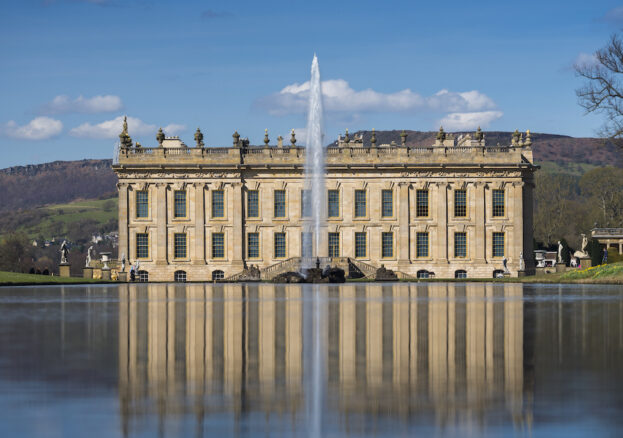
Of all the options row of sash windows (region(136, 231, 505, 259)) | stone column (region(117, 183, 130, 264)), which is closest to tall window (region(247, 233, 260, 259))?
row of sash windows (region(136, 231, 505, 259))

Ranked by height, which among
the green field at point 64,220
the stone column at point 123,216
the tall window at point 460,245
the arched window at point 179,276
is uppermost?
the green field at point 64,220

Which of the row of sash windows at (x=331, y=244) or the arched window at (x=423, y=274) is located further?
the row of sash windows at (x=331, y=244)

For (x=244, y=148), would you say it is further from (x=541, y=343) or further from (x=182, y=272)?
(x=541, y=343)

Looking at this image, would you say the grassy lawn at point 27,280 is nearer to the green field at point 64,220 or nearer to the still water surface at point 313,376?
the still water surface at point 313,376

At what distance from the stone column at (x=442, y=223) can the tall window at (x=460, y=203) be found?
74 centimetres

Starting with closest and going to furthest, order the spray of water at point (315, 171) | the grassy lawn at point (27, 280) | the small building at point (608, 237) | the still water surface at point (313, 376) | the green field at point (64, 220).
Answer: the still water surface at point (313, 376), the grassy lawn at point (27, 280), the spray of water at point (315, 171), the small building at point (608, 237), the green field at point (64, 220)

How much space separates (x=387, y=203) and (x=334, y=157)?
196 inches

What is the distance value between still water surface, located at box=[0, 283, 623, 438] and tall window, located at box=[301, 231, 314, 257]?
52.0 m

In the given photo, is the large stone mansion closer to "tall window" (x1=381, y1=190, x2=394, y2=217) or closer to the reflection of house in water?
"tall window" (x1=381, y1=190, x2=394, y2=217)

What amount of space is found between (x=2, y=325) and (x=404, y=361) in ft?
30.7

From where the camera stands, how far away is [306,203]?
2842 inches

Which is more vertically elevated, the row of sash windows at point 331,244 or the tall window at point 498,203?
the tall window at point 498,203

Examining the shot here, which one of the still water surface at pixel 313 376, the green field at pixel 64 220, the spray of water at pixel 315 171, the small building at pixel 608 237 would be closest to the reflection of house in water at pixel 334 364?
the still water surface at pixel 313 376

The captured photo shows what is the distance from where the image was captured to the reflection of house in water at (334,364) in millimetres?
9477
